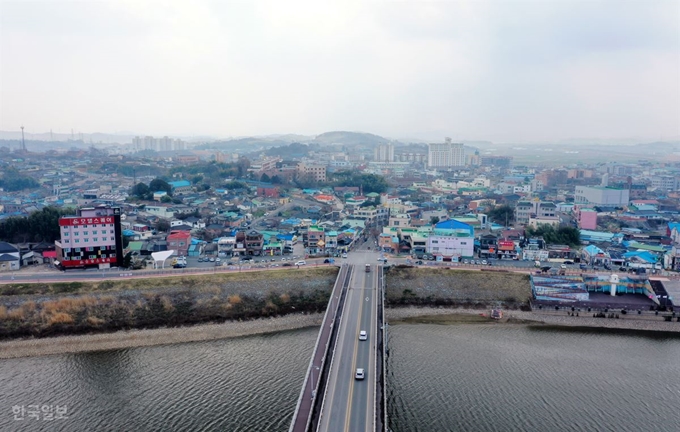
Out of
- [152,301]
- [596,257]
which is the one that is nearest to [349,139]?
[596,257]

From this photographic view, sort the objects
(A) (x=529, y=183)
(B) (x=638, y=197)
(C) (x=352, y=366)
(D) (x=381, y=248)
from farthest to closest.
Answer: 1. (A) (x=529, y=183)
2. (B) (x=638, y=197)
3. (D) (x=381, y=248)
4. (C) (x=352, y=366)

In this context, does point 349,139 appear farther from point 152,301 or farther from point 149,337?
point 149,337

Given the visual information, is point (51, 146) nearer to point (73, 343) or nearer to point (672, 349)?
point (73, 343)

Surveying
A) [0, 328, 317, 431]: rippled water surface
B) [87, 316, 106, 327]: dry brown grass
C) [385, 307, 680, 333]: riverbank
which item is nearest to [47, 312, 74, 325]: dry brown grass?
[87, 316, 106, 327]: dry brown grass

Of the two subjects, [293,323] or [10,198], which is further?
[10,198]

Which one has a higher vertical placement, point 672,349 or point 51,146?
point 51,146

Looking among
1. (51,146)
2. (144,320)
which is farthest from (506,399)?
(51,146)

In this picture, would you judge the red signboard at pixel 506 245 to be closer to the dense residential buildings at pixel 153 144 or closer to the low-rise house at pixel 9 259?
the low-rise house at pixel 9 259
